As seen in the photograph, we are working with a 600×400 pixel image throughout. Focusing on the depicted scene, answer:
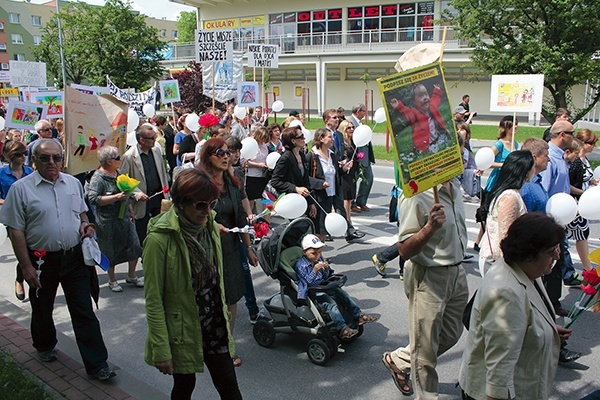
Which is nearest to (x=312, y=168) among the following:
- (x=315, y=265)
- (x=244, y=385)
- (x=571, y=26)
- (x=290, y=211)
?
(x=290, y=211)

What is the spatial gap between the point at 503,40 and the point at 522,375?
48.9ft

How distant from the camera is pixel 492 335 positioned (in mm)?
2455

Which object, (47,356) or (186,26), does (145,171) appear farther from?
(186,26)

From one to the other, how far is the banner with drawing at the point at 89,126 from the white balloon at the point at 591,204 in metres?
4.99

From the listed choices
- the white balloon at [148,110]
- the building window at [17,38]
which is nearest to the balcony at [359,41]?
the white balloon at [148,110]

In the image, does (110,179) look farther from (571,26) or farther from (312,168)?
(571,26)

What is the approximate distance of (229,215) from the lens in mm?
4621

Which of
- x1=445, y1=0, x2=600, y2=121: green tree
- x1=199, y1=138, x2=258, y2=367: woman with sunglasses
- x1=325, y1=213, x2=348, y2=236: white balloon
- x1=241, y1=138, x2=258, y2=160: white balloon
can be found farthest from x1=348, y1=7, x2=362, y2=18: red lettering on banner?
x1=199, y1=138, x2=258, y2=367: woman with sunglasses

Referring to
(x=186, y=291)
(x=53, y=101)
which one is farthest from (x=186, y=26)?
(x=186, y=291)

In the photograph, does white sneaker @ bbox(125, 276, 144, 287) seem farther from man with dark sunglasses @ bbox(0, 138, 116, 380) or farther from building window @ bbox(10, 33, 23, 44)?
building window @ bbox(10, 33, 23, 44)

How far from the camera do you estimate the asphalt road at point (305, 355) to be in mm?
4246

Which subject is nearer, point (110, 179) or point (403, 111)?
point (403, 111)

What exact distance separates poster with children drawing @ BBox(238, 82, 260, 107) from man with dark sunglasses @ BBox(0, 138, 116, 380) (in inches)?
358

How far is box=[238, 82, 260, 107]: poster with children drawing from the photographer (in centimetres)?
1325
